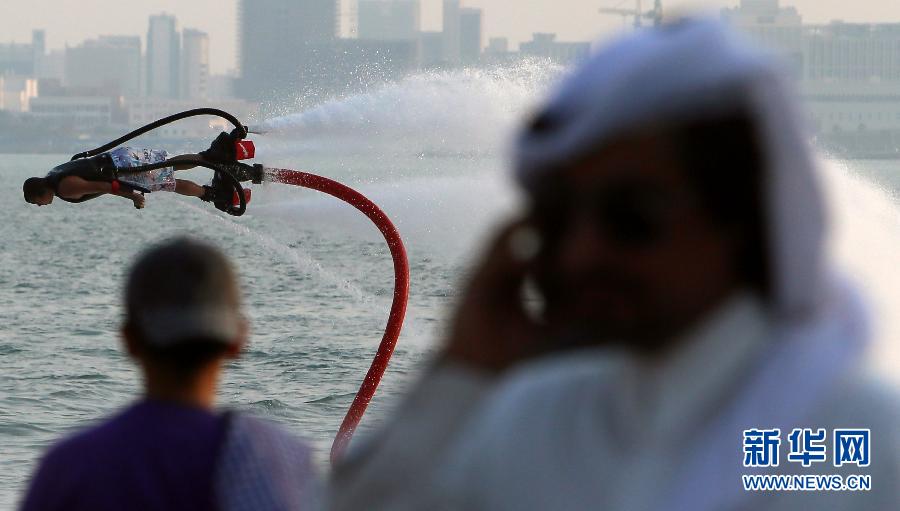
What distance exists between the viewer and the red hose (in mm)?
9719

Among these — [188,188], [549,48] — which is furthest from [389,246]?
[549,48]

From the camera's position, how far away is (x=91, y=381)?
26688 millimetres

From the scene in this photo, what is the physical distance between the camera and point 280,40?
164 meters

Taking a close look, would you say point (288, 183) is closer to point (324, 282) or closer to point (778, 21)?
point (324, 282)

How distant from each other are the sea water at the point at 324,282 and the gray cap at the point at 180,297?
1.25 feet

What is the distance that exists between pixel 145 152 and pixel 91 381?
1870 centimetres

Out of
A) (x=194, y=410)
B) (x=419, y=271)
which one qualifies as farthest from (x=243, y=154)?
(x=419, y=271)

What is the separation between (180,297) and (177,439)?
241 mm

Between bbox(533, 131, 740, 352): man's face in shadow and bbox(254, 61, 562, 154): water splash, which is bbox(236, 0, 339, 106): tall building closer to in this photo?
bbox(254, 61, 562, 154): water splash

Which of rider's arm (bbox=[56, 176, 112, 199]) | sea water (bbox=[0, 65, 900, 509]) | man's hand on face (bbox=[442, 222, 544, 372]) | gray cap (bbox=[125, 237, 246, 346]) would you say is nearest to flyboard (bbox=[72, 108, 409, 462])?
rider's arm (bbox=[56, 176, 112, 199])

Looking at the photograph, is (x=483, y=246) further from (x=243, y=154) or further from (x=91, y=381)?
(x=91, y=381)

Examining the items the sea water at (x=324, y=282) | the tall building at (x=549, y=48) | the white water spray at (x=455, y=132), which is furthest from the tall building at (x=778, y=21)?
the white water spray at (x=455, y=132)

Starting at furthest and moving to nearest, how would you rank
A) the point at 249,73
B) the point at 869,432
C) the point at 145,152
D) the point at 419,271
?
the point at 249,73, the point at 419,271, the point at 145,152, the point at 869,432

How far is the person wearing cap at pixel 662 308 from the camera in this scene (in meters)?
1.59
